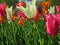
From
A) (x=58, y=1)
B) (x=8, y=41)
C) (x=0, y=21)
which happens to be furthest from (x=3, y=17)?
(x=58, y=1)

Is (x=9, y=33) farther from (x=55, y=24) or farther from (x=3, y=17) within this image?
(x=55, y=24)

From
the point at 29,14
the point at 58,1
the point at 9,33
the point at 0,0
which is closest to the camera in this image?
the point at 29,14

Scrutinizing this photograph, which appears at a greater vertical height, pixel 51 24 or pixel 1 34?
pixel 51 24

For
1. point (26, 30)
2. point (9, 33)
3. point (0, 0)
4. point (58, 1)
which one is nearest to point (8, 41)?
point (9, 33)

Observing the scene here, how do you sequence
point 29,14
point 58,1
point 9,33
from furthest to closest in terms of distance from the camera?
point 58,1
point 9,33
point 29,14

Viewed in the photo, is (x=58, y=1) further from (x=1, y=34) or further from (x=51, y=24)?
(x=51, y=24)

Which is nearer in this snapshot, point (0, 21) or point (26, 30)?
point (26, 30)

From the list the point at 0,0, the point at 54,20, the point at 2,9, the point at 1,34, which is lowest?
the point at 0,0

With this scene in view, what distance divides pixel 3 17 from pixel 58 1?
657 cm

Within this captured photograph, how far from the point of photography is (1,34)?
1.75 metres

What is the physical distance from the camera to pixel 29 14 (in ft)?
5.05

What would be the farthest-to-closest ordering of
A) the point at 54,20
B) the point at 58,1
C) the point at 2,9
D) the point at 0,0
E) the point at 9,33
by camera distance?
the point at 0,0 → the point at 58,1 → the point at 2,9 → the point at 9,33 → the point at 54,20

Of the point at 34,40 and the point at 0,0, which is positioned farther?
the point at 0,0

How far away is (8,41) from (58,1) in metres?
6.97
